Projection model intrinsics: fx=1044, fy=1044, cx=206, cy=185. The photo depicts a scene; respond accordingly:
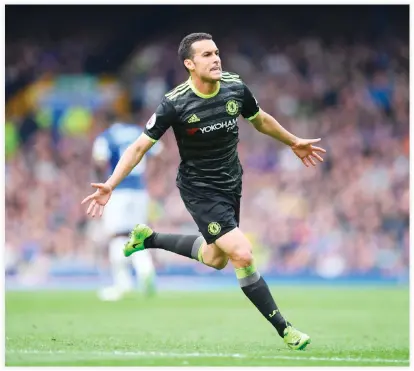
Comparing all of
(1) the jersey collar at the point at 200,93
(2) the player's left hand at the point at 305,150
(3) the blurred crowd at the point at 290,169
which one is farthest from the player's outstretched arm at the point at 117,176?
(3) the blurred crowd at the point at 290,169

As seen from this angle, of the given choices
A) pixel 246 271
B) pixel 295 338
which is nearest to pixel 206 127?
pixel 246 271

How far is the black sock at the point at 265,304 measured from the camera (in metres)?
8.12

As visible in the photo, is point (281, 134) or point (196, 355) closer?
point (196, 355)

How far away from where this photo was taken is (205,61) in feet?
26.9

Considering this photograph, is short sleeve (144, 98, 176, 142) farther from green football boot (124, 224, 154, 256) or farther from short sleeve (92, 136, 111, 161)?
short sleeve (92, 136, 111, 161)

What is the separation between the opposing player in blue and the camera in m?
13.3

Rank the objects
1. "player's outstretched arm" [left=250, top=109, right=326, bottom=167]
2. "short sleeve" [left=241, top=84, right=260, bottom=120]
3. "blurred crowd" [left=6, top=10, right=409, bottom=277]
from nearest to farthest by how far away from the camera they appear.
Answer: "short sleeve" [left=241, top=84, right=260, bottom=120] < "player's outstretched arm" [left=250, top=109, right=326, bottom=167] < "blurred crowd" [left=6, top=10, right=409, bottom=277]

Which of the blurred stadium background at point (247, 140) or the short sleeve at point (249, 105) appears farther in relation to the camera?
the blurred stadium background at point (247, 140)

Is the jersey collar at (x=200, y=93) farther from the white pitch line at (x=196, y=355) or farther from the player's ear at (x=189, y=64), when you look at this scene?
the white pitch line at (x=196, y=355)

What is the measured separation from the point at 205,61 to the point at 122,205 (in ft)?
20.1

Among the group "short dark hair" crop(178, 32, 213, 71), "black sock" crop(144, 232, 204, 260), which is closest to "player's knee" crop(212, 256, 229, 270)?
"black sock" crop(144, 232, 204, 260)

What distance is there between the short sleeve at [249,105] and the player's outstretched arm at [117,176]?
935mm

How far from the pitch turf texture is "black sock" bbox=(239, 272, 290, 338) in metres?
0.22

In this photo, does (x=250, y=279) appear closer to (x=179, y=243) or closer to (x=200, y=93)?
(x=179, y=243)
